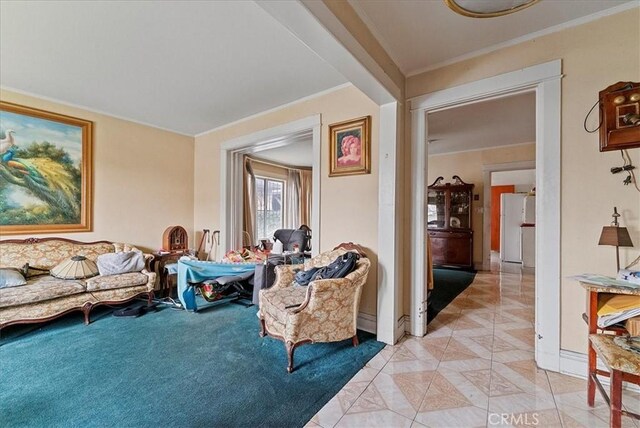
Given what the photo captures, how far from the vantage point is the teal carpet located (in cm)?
157

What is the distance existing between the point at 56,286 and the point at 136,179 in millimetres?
1792

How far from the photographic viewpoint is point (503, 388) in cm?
179

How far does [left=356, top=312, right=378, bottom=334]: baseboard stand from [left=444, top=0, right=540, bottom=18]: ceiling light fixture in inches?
99.5

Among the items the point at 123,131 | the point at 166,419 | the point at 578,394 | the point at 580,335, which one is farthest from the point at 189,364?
the point at 123,131

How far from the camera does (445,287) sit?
4.35 meters

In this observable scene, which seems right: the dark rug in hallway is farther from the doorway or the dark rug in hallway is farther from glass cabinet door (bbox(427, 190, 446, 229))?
glass cabinet door (bbox(427, 190, 446, 229))

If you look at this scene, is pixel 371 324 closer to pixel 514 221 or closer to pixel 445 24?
pixel 445 24

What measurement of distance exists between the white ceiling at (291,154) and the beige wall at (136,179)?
4.97 ft

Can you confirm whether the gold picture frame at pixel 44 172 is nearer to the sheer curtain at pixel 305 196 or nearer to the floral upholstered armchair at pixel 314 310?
the floral upholstered armchair at pixel 314 310

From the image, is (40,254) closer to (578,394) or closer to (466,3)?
(466,3)

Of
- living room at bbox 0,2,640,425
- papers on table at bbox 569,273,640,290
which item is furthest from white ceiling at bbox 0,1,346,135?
papers on table at bbox 569,273,640,290

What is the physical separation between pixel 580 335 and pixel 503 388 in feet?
2.29

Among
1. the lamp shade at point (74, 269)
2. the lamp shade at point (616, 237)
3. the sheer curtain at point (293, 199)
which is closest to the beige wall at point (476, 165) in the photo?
the sheer curtain at point (293, 199)

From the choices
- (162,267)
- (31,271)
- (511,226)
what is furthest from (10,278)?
(511,226)
